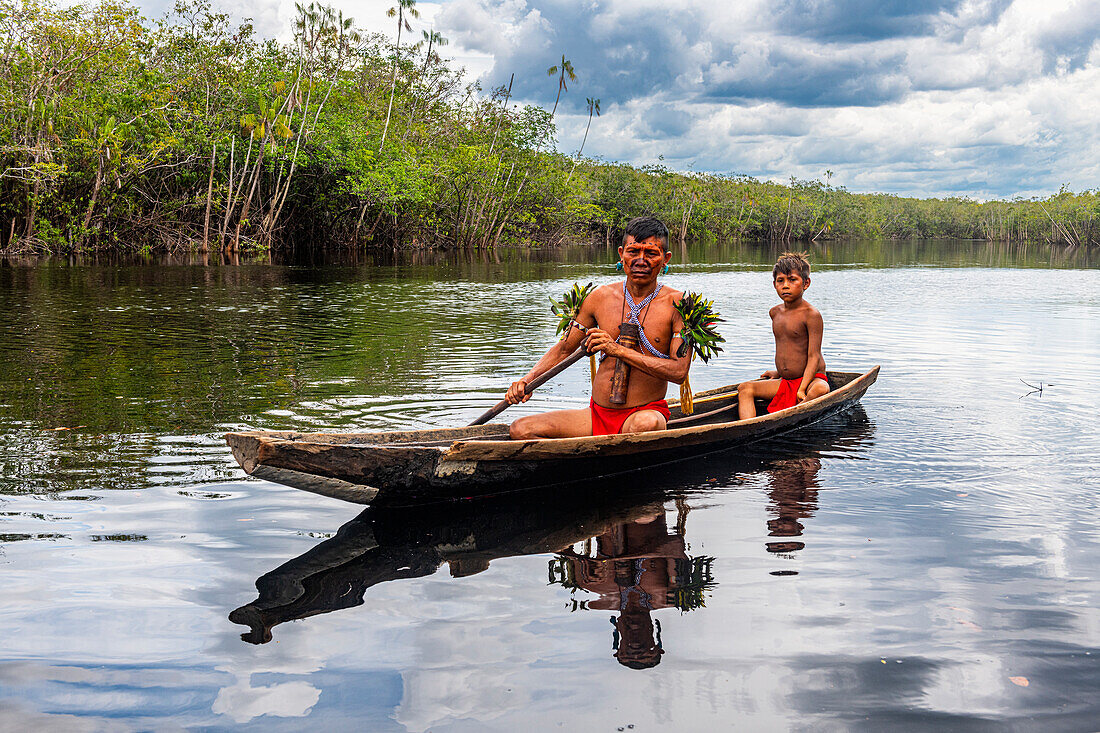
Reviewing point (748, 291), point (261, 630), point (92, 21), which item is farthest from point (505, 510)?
point (92, 21)

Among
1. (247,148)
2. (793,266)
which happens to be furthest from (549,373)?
(247,148)

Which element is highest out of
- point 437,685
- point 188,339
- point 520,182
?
point 520,182

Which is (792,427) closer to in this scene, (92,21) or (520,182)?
(92,21)

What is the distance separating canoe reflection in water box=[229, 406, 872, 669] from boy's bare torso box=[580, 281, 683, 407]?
60cm

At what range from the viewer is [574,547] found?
4.60 m

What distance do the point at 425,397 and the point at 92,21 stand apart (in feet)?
72.2

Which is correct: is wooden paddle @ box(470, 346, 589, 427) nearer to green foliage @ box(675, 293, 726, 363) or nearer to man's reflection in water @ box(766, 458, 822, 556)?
green foliage @ box(675, 293, 726, 363)

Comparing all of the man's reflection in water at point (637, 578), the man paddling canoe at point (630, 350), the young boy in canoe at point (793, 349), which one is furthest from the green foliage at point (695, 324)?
the young boy in canoe at point (793, 349)

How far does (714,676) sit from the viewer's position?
10.5 ft

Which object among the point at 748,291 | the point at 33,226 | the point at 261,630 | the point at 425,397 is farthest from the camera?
the point at 33,226

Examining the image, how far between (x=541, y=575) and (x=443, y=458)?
911 millimetres

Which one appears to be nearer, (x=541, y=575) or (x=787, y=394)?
(x=541, y=575)

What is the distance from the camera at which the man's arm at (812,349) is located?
7352 mm

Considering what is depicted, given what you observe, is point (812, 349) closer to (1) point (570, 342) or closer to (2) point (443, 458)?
(1) point (570, 342)
